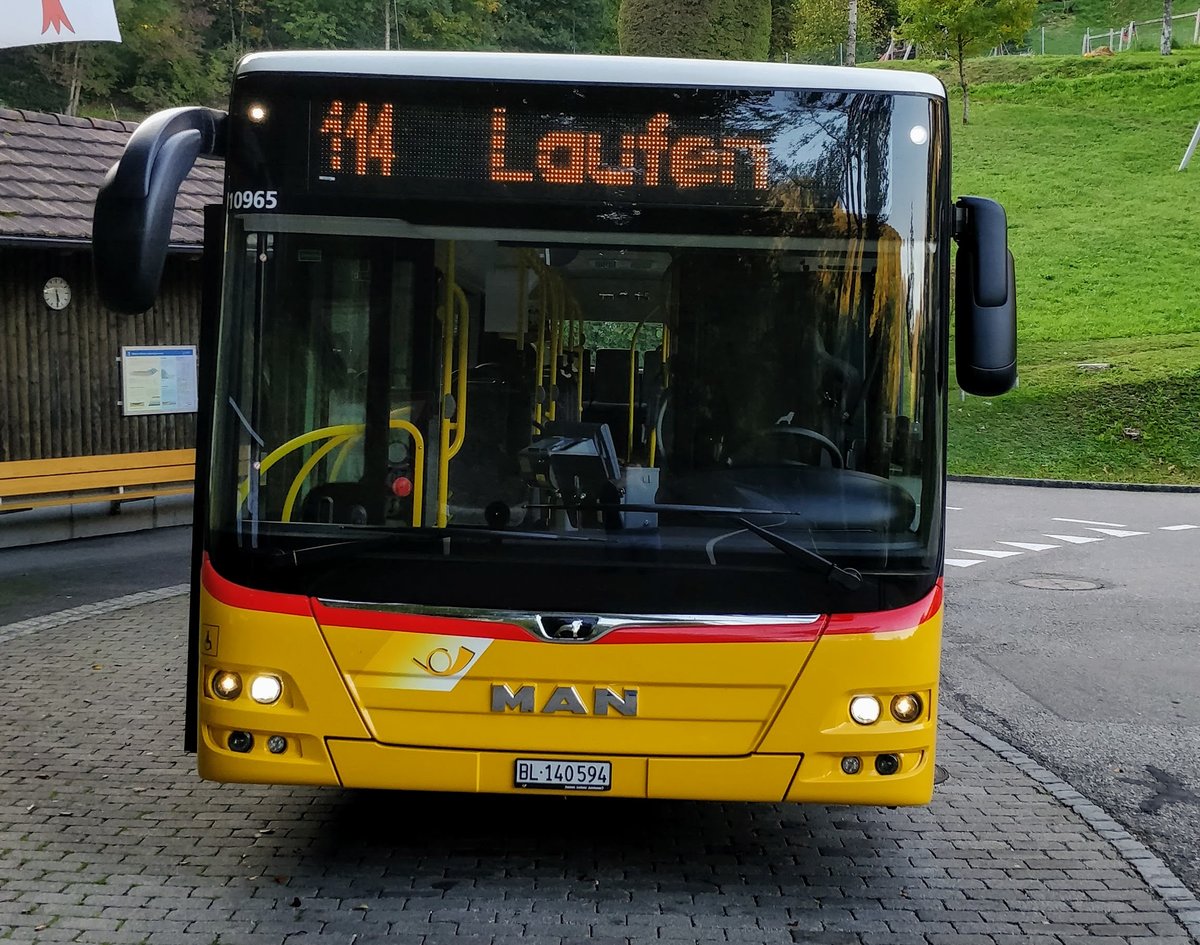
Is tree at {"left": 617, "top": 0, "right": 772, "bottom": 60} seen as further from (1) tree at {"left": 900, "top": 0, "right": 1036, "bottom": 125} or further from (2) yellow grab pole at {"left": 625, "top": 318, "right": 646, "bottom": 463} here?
(1) tree at {"left": 900, "top": 0, "right": 1036, "bottom": 125}

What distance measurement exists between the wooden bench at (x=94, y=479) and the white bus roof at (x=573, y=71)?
354 inches

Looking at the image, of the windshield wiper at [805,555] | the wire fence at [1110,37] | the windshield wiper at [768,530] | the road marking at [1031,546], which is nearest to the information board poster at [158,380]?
the road marking at [1031,546]

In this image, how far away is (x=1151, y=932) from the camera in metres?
4.77

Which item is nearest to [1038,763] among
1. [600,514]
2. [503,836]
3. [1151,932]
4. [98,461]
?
[1151,932]

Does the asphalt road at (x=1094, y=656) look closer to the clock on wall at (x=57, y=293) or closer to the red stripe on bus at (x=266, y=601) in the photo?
the red stripe on bus at (x=266, y=601)

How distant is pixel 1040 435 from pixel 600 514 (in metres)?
23.2

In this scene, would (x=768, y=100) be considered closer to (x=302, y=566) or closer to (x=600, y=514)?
(x=600, y=514)

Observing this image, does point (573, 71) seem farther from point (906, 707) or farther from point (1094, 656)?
point (1094, 656)

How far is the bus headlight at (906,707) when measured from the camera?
480 centimetres

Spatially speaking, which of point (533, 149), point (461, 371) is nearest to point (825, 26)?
point (533, 149)

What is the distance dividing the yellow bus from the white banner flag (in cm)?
561

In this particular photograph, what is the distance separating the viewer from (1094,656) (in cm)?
993

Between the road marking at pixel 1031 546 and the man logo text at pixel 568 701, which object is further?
the road marking at pixel 1031 546

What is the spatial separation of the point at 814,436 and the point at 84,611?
282 inches
